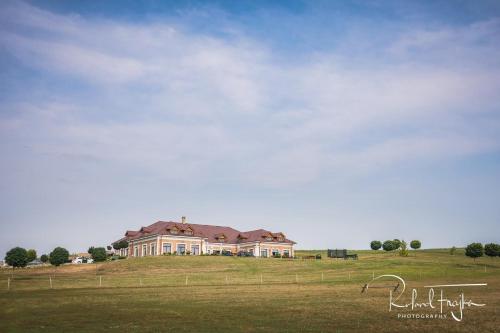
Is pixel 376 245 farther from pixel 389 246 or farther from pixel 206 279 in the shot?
pixel 206 279

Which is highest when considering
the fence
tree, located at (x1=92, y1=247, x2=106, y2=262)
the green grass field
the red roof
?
the red roof

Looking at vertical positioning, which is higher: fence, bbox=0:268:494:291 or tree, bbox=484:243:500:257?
tree, bbox=484:243:500:257

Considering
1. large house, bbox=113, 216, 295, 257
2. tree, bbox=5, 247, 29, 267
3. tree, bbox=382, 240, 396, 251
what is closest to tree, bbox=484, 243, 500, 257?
tree, bbox=382, 240, 396, 251

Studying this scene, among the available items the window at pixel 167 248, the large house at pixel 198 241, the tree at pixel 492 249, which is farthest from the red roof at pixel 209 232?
the tree at pixel 492 249

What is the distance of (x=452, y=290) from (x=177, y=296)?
2427 cm

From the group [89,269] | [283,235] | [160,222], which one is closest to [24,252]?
[89,269]

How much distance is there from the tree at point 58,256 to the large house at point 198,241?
23848mm

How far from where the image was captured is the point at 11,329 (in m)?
26.8

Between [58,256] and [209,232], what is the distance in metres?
42.9

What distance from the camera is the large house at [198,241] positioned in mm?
104938

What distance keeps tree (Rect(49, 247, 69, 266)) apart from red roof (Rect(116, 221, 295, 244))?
24.5 m

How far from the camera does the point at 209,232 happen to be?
386 feet

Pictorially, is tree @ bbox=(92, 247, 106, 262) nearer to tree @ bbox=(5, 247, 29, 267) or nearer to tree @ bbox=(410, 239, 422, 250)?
tree @ bbox=(5, 247, 29, 267)

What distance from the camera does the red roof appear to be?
4210 inches
